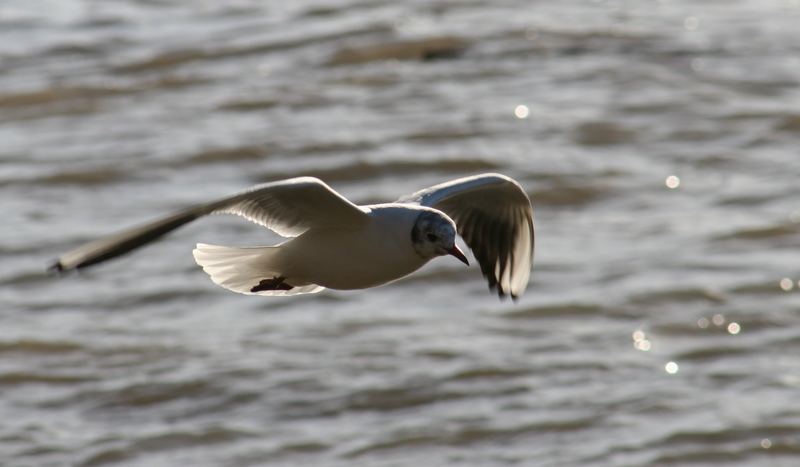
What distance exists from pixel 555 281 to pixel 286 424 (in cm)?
240

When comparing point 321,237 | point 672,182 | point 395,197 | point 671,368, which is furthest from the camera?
point 672,182

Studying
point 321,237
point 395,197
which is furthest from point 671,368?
point 321,237

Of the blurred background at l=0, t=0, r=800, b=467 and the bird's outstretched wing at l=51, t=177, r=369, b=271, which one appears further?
the blurred background at l=0, t=0, r=800, b=467

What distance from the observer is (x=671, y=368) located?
9555mm

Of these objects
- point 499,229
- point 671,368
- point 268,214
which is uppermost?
point 268,214

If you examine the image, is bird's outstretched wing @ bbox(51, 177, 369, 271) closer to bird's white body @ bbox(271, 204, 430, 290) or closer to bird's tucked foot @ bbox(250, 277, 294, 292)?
bird's white body @ bbox(271, 204, 430, 290)

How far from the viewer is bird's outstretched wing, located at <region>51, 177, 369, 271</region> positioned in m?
4.30

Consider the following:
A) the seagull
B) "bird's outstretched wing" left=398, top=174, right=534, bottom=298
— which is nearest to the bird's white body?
the seagull

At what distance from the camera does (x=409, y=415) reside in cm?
912

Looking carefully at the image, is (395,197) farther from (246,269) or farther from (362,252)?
(362,252)

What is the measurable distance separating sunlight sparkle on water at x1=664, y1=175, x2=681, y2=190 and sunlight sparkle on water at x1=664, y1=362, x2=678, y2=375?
2.78m

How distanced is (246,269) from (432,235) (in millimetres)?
783

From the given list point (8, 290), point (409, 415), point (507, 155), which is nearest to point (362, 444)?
point (409, 415)

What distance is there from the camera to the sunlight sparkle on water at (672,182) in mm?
12148
